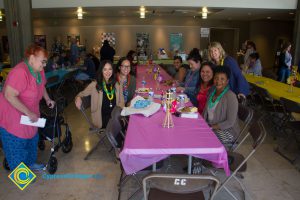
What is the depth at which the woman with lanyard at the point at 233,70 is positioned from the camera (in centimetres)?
394

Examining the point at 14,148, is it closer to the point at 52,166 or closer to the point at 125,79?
the point at 52,166

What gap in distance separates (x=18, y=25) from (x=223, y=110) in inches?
213

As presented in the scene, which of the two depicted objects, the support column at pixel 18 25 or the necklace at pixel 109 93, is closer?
the necklace at pixel 109 93

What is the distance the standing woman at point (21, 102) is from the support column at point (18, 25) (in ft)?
13.4

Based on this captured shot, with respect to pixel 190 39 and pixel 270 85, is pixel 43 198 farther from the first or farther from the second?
pixel 190 39

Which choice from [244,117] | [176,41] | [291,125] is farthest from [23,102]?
[176,41]

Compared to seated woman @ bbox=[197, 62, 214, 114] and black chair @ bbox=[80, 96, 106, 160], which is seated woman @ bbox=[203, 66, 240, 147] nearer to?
seated woman @ bbox=[197, 62, 214, 114]

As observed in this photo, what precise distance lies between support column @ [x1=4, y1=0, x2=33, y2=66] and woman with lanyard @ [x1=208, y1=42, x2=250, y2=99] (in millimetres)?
4618

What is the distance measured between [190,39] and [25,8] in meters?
7.37

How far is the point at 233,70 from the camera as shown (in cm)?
396

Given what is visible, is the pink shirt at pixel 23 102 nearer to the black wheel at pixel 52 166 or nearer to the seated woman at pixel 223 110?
the black wheel at pixel 52 166

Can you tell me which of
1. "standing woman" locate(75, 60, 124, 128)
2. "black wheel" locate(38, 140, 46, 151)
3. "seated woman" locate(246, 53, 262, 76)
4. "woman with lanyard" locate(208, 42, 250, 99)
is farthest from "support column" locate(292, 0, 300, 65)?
"black wheel" locate(38, 140, 46, 151)

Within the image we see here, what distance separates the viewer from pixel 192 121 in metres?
2.71

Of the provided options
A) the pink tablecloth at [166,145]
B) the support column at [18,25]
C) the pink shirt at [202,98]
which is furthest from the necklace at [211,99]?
the support column at [18,25]
